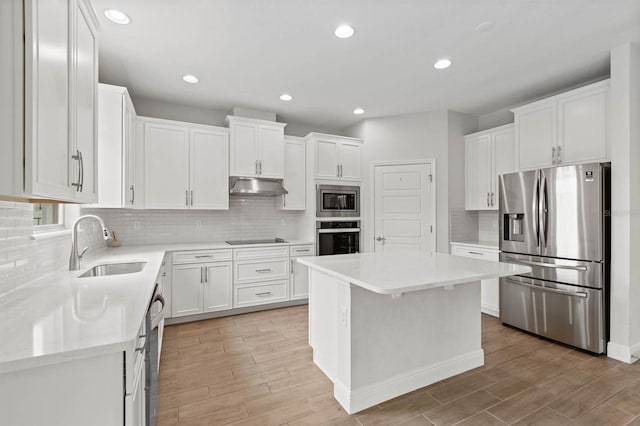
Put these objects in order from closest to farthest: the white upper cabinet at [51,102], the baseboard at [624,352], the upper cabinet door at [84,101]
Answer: the white upper cabinet at [51,102] < the upper cabinet door at [84,101] < the baseboard at [624,352]

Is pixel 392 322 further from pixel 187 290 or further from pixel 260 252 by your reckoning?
pixel 187 290

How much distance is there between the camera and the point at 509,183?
131 inches

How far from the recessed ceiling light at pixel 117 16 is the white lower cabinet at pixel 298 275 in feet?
9.51

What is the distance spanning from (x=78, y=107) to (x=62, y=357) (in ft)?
3.87

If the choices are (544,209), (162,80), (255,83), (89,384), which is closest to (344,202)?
(255,83)

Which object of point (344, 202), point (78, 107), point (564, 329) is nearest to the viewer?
point (78, 107)

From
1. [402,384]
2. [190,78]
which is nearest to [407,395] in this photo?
[402,384]

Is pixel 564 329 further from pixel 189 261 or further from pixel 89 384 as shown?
pixel 189 261

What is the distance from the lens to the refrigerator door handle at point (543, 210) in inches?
118

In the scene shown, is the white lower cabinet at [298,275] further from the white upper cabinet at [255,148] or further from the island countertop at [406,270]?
the island countertop at [406,270]

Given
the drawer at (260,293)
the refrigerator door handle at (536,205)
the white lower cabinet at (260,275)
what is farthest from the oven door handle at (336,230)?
the refrigerator door handle at (536,205)

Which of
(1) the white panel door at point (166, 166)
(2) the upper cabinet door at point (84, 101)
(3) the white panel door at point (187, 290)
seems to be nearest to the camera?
(2) the upper cabinet door at point (84, 101)

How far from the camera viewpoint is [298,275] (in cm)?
415

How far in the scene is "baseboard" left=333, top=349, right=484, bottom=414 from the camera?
6.43 ft
